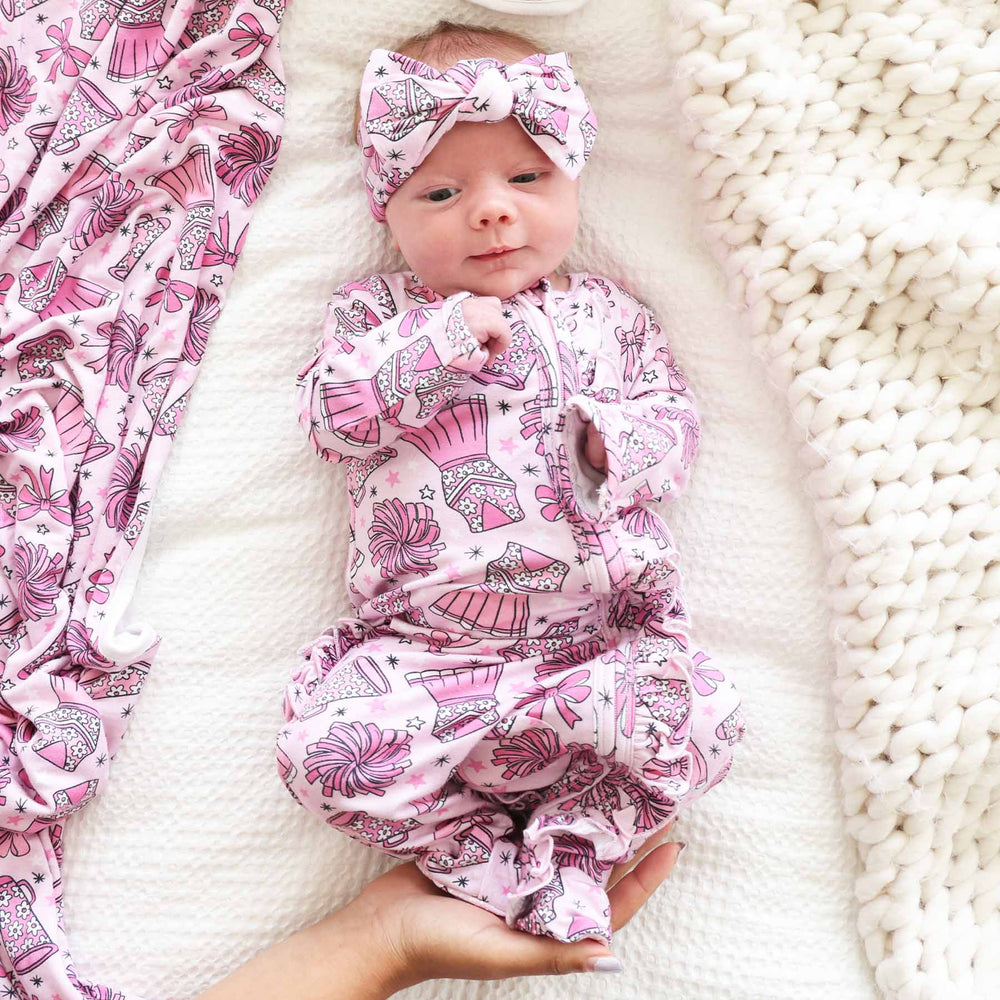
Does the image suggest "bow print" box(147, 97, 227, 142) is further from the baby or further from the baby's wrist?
the baby's wrist

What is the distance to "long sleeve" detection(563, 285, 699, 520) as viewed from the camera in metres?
1.05

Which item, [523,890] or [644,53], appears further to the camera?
[644,53]

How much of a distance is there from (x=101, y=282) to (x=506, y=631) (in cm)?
65

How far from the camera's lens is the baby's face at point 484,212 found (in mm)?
1092

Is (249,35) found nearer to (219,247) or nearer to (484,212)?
(219,247)

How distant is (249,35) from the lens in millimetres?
1234

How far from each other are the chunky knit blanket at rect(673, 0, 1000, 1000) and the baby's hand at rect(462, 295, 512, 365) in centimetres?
29

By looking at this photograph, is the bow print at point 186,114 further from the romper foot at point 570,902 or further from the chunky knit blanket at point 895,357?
the romper foot at point 570,902

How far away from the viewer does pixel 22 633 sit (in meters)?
1.21

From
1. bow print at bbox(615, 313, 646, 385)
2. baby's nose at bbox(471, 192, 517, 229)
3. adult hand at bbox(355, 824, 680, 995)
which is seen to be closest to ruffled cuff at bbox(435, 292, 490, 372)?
baby's nose at bbox(471, 192, 517, 229)

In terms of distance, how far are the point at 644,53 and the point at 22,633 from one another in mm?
988

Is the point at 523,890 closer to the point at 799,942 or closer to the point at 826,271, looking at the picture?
the point at 799,942

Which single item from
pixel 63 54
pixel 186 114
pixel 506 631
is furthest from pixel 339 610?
pixel 63 54

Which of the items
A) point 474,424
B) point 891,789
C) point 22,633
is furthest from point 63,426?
point 891,789
